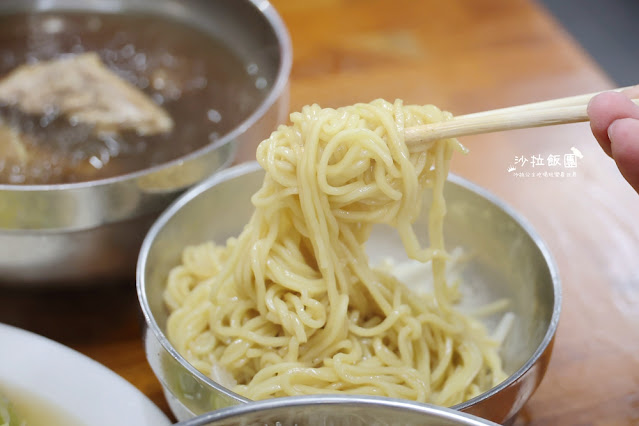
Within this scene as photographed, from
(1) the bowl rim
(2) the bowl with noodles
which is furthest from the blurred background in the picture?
(2) the bowl with noodles

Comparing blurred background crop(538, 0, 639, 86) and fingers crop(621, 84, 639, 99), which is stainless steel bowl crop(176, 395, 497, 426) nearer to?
fingers crop(621, 84, 639, 99)

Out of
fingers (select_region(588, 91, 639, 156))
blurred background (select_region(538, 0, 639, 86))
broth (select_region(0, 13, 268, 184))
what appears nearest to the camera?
fingers (select_region(588, 91, 639, 156))

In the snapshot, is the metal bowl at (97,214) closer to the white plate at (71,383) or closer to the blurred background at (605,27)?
the white plate at (71,383)

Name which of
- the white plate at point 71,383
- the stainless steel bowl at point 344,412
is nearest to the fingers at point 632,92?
the stainless steel bowl at point 344,412

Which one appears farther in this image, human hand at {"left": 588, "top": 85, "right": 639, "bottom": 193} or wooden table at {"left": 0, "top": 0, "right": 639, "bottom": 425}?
wooden table at {"left": 0, "top": 0, "right": 639, "bottom": 425}

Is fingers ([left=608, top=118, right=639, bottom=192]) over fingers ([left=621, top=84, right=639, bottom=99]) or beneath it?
beneath

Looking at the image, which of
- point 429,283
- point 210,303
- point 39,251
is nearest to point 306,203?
point 210,303

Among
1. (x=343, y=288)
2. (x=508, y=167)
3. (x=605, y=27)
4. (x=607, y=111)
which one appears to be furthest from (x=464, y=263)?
(x=605, y=27)

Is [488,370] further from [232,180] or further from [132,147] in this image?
[132,147]
